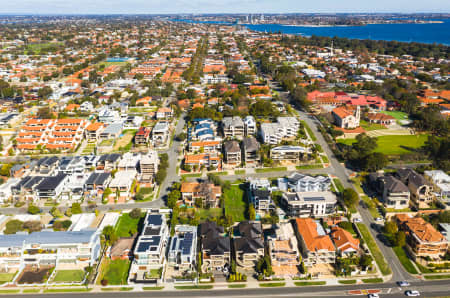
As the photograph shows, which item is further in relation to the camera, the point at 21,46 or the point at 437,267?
the point at 21,46

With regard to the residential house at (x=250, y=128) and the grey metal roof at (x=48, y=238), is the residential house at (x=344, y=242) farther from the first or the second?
the residential house at (x=250, y=128)

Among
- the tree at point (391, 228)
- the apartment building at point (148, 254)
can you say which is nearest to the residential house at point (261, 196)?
the apartment building at point (148, 254)

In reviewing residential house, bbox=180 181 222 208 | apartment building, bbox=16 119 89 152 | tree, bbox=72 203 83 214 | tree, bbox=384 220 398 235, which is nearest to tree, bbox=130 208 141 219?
residential house, bbox=180 181 222 208

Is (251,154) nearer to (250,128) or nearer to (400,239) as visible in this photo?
(250,128)

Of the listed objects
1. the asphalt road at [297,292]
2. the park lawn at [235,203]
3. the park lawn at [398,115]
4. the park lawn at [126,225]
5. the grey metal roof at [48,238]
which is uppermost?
the park lawn at [398,115]

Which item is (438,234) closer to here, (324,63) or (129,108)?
(129,108)

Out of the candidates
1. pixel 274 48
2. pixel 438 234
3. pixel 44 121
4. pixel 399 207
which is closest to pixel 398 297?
pixel 438 234

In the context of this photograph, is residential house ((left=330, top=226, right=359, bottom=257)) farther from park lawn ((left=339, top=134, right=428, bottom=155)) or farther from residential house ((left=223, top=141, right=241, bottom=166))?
park lawn ((left=339, top=134, right=428, bottom=155))
